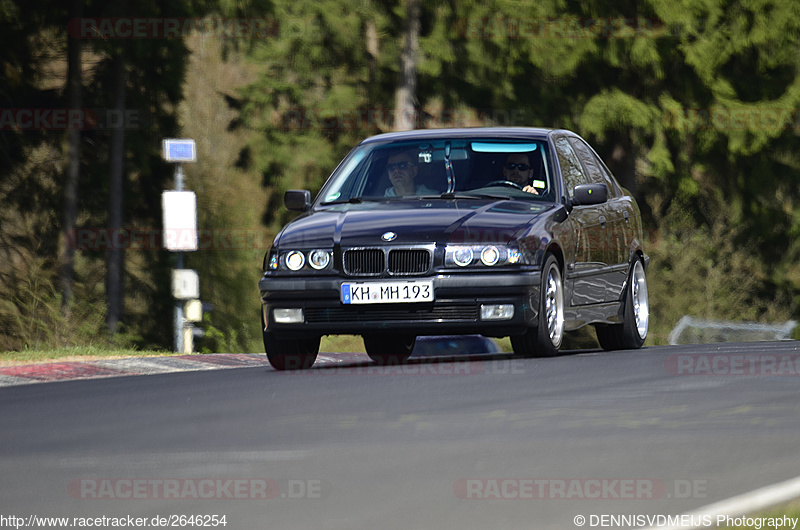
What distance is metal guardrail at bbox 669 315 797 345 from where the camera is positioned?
111 feet

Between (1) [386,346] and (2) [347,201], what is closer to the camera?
(2) [347,201]

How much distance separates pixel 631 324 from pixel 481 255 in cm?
287

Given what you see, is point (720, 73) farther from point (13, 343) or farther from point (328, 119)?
point (13, 343)

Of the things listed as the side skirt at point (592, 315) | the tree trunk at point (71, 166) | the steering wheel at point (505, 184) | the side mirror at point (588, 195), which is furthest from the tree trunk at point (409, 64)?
the side mirror at point (588, 195)

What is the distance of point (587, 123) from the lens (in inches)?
1275

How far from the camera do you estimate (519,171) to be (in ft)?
38.9

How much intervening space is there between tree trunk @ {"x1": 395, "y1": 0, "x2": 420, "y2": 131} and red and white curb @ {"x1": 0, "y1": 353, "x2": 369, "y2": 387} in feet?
66.4

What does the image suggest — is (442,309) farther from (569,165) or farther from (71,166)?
(71,166)

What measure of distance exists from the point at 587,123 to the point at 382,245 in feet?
73.4

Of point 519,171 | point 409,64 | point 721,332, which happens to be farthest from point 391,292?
point 721,332

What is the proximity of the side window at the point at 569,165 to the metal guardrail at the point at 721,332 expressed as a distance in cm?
2107

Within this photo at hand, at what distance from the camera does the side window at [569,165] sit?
12.1m

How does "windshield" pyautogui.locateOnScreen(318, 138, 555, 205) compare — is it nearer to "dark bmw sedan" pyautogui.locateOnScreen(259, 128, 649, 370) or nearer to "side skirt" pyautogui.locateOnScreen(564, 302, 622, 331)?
"dark bmw sedan" pyautogui.locateOnScreen(259, 128, 649, 370)

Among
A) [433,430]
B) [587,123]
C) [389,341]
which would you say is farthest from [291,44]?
[433,430]
